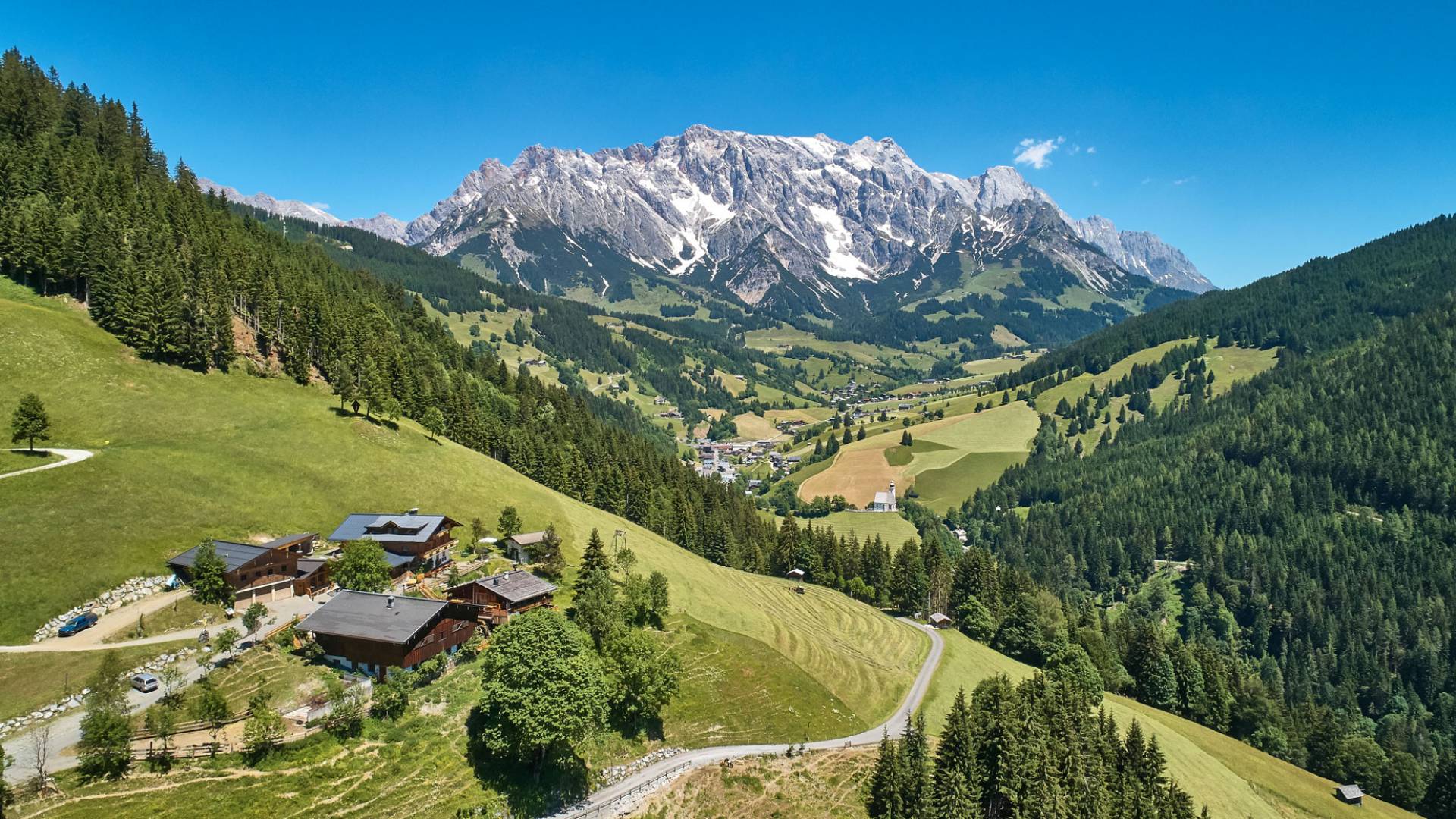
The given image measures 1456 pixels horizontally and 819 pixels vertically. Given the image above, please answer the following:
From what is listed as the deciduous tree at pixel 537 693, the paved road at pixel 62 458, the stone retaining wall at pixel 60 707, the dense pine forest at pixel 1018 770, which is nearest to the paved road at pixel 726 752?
Result: the deciduous tree at pixel 537 693

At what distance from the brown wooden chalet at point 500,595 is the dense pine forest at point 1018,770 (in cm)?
3668

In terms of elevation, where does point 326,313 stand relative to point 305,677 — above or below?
above

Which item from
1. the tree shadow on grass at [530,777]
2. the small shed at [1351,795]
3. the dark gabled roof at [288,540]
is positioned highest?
the dark gabled roof at [288,540]

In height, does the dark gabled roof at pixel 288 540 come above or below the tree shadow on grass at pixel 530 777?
above

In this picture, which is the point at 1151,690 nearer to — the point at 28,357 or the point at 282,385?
the point at 282,385

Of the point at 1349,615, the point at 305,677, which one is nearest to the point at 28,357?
the point at 305,677

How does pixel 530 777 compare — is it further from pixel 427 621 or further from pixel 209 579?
pixel 209 579

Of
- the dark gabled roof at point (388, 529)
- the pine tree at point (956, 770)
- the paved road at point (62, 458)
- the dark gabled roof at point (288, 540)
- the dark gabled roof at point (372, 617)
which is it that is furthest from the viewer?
the dark gabled roof at point (388, 529)

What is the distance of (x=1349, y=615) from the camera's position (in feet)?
585

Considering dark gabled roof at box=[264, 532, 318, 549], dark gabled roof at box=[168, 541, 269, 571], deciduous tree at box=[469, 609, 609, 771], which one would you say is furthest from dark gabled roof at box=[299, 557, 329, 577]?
deciduous tree at box=[469, 609, 609, 771]

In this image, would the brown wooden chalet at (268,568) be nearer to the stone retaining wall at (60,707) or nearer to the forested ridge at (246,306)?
the stone retaining wall at (60,707)

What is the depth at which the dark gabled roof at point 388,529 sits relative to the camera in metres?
77.0

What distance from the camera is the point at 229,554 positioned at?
65.1 m

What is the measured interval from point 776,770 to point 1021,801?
68.7 feet
